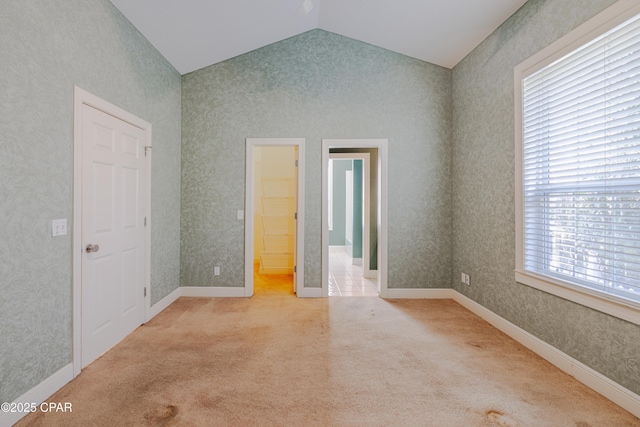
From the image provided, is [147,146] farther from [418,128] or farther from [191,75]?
[418,128]

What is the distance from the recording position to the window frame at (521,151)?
1742mm

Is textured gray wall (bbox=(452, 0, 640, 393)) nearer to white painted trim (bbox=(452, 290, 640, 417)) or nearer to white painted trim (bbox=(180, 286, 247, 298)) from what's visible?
white painted trim (bbox=(452, 290, 640, 417))

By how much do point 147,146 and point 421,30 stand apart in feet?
10.6

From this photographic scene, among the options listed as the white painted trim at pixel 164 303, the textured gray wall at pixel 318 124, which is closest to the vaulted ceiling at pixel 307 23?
the textured gray wall at pixel 318 124

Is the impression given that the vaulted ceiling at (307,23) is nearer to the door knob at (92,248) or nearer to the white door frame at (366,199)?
the white door frame at (366,199)

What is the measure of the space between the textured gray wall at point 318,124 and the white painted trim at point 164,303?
0.26 metres

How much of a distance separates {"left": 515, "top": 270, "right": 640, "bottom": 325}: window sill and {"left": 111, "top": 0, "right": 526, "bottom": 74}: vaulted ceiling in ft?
Answer: 7.89

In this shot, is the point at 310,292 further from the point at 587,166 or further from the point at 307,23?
the point at 307,23

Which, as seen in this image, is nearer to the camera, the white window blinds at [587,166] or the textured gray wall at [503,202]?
the white window blinds at [587,166]

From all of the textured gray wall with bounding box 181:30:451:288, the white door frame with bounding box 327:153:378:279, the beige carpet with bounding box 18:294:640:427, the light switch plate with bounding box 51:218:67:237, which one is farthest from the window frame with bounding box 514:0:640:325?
the light switch plate with bounding box 51:218:67:237

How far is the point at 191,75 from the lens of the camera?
12.6 ft

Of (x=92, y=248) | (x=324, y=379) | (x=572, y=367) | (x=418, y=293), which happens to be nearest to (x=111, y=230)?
(x=92, y=248)

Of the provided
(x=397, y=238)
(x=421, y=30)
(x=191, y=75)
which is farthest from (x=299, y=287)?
(x=421, y=30)

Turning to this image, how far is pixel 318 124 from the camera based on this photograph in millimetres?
3871
